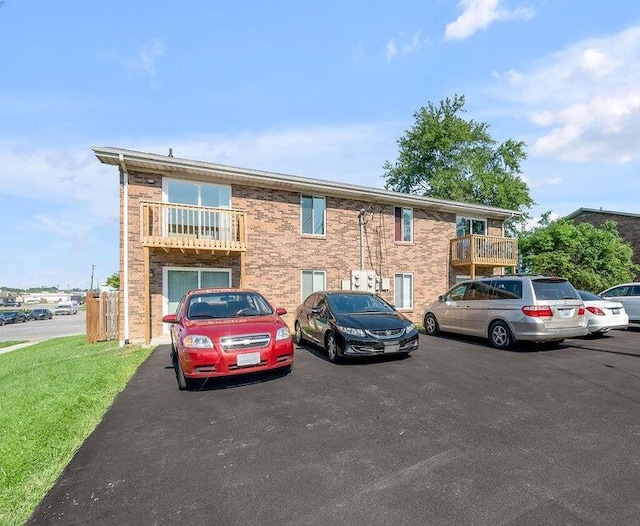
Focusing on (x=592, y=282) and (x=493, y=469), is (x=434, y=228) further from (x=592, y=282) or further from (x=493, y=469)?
(x=493, y=469)

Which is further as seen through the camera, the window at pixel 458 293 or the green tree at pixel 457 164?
the green tree at pixel 457 164

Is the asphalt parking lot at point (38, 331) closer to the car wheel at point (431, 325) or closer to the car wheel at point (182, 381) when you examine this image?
the car wheel at point (182, 381)

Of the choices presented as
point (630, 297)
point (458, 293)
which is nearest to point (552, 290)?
point (458, 293)

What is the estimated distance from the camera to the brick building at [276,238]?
10.6m

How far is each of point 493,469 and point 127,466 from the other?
10.6 ft

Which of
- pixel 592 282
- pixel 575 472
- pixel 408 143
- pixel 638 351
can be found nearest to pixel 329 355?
pixel 575 472

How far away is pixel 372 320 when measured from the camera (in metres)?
7.30

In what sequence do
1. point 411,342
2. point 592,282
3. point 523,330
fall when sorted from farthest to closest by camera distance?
point 592,282 < point 523,330 < point 411,342

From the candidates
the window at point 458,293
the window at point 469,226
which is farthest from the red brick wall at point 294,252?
the window at point 458,293

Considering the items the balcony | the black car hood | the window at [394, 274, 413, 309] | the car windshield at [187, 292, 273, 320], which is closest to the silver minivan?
the black car hood

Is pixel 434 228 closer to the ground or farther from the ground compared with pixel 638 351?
farther from the ground

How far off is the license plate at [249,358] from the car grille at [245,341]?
112 millimetres

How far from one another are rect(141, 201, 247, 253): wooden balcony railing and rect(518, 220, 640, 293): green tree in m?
16.7

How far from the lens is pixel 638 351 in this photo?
7.96m
